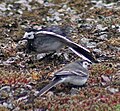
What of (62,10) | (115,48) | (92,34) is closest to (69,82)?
(115,48)

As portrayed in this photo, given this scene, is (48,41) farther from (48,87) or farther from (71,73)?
(48,87)

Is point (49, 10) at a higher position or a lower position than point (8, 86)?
lower

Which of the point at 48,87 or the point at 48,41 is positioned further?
the point at 48,41

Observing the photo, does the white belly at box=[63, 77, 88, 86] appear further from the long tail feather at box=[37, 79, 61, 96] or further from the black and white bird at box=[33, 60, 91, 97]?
the long tail feather at box=[37, 79, 61, 96]

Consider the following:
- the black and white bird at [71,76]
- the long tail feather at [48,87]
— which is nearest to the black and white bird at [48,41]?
the black and white bird at [71,76]

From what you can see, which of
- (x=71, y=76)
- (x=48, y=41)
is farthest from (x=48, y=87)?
(x=48, y=41)

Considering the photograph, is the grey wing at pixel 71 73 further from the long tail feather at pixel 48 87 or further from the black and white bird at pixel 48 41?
the black and white bird at pixel 48 41

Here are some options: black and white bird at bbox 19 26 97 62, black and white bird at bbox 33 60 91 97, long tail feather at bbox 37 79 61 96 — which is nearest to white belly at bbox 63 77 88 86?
black and white bird at bbox 33 60 91 97

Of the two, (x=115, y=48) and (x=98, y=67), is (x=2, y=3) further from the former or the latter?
(x=98, y=67)
